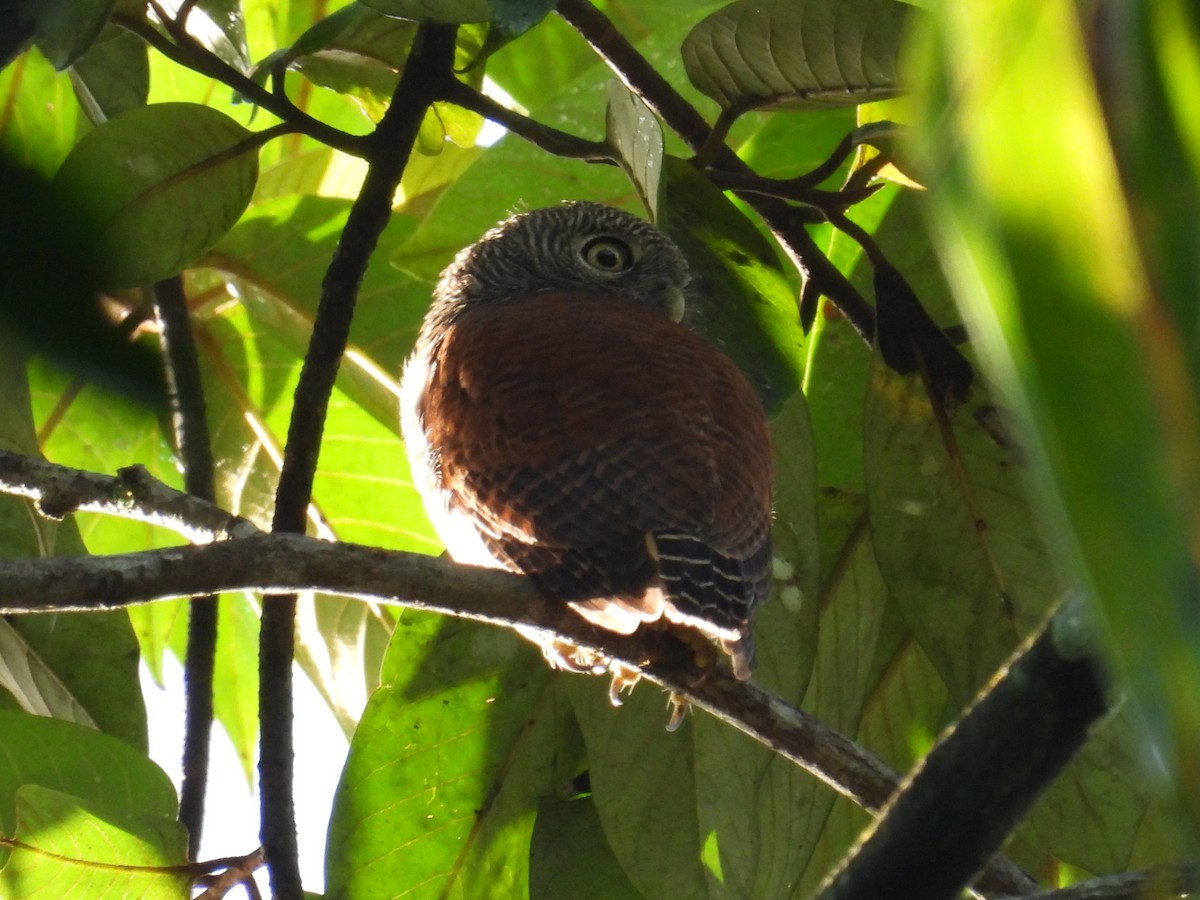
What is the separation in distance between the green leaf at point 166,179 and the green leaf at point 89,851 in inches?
36.8

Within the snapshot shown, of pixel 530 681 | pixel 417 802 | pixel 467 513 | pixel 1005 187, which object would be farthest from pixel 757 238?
pixel 1005 187

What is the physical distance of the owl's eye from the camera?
4.39 meters

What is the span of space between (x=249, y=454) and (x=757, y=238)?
5.24 ft

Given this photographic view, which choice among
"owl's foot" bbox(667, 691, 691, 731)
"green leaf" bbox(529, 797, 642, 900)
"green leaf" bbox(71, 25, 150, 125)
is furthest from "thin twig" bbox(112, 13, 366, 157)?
"green leaf" bbox(529, 797, 642, 900)

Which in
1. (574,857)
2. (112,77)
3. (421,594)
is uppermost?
(112,77)

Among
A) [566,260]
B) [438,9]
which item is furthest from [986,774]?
[566,260]

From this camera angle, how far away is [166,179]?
263 cm

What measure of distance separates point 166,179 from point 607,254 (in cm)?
200

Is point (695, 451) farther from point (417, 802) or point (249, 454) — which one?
point (249, 454)

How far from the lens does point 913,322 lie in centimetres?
281

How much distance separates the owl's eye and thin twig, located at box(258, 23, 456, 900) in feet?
5.55

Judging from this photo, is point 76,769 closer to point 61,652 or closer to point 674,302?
point 61,652

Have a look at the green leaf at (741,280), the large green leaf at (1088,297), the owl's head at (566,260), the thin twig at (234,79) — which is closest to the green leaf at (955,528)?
the green leaf at (741,280)

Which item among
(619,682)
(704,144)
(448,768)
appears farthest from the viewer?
(704,144)
